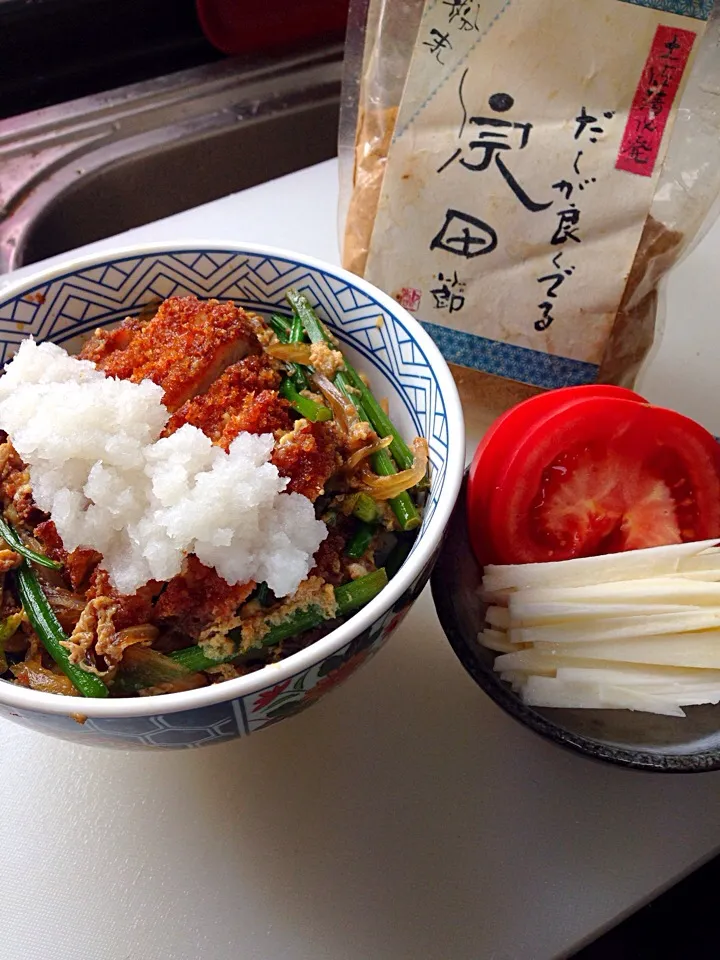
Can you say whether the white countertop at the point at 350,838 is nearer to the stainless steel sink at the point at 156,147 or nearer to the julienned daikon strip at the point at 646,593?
the julienned daikon strip at the point at 646,593

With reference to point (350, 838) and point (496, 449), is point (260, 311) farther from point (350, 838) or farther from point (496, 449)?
point (350, 838)

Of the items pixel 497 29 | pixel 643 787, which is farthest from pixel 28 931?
pixel 497 29

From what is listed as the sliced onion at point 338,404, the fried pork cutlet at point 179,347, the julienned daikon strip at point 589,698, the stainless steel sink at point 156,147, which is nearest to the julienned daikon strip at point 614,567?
the julienned daikon strip at point 589,698

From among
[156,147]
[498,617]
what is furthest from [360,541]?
[156,147]

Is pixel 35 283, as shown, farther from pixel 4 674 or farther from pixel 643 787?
pixel 643 787

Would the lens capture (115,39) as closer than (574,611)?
No

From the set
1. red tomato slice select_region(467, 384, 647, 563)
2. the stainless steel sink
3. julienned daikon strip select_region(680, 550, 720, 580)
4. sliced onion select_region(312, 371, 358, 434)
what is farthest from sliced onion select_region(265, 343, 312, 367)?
the stainless steel sink

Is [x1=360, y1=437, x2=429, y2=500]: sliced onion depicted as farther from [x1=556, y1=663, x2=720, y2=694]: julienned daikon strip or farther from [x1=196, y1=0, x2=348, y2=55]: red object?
[x1=196, y1=0, x2=348, y2=55]: red object
